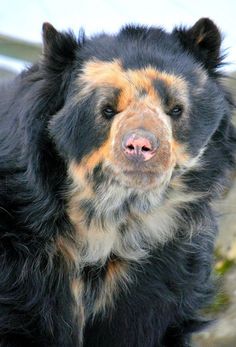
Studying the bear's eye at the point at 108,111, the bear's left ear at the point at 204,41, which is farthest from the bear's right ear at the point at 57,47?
the bear's left ear at the point at 204,41

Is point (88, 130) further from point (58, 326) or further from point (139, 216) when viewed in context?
point (58, 326)

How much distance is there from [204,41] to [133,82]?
0.62 m

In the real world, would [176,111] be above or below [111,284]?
above

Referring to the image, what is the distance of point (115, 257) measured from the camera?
530 cm

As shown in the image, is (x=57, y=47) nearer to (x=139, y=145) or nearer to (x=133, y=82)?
(x=133, y=82)

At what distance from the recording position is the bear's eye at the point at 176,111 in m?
4.91

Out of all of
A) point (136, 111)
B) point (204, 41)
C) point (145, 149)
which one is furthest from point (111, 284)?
point (204, 41)

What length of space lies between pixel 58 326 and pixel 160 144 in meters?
1.27

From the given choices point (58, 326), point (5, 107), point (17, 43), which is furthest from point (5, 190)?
point (17, 43)

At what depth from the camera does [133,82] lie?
191 inches

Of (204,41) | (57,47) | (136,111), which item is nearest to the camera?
(136,111)

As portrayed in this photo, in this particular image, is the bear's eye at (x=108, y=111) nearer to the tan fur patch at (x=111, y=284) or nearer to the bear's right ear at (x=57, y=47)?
the bear's right ear at (x=57, y=47)

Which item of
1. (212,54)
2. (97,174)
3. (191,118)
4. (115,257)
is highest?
(212,54)

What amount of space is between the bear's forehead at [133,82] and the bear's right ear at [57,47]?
0.18 meters
